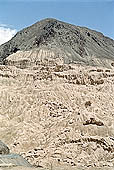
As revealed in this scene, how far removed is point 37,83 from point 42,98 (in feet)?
9.19

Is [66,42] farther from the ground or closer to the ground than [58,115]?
farther from the ground

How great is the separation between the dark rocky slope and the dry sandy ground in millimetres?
22085

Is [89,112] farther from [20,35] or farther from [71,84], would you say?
[20,35]

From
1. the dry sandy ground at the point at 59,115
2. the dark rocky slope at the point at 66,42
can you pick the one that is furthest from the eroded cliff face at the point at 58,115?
the dark rocky slope at the point at 66,42

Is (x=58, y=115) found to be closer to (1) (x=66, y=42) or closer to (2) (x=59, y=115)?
(2) (x=59, y=115)

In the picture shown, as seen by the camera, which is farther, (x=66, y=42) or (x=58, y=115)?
(x=66, y=42)

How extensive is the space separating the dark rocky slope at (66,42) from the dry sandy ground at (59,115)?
869 inches

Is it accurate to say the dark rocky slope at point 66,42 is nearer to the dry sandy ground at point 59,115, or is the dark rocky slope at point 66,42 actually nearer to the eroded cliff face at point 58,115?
the eroded cliff face at point 58,115

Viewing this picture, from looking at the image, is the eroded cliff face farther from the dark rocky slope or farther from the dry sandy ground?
the dark rocky slope

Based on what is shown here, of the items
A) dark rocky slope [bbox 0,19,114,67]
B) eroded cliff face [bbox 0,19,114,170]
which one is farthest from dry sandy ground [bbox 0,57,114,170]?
dark rocky slope [bbox 0,19,114,67]

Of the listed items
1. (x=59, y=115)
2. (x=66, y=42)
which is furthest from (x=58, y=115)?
(x=66, y=42)

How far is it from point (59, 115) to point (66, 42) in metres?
38.5

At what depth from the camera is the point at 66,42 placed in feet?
192

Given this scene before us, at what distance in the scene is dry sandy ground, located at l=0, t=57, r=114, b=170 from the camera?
16056 mm
